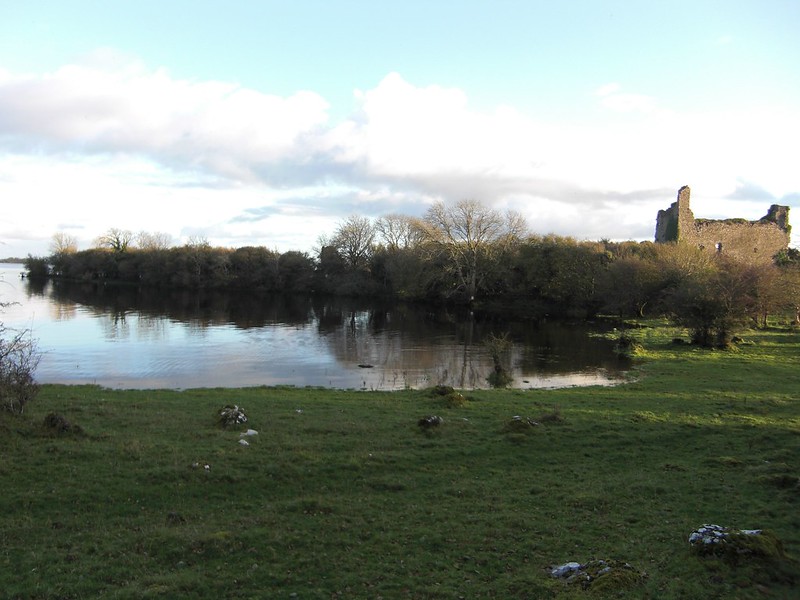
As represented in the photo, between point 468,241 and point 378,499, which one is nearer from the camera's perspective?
point 378,499

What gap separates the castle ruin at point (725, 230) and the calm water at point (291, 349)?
93.1 ft

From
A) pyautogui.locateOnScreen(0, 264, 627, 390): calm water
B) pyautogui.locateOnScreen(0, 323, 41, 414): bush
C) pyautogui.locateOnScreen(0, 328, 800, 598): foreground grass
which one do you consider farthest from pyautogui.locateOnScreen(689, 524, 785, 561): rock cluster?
pyautogui.locateOnScreen(0, 264, 627, 390): calm water

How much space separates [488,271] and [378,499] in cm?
6918

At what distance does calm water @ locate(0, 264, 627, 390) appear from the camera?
28.0m

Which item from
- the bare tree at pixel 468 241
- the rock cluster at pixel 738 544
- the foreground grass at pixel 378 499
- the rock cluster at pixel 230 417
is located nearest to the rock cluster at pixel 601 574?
the foreground grass at pixel 378 499

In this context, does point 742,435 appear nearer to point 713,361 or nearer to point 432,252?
point 713,361

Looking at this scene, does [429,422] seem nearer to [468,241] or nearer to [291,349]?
[291,349]

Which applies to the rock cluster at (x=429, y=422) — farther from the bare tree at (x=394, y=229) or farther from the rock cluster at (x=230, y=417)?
the bare tree at (x=394, y=229)

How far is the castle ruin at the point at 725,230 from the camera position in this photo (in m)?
71.6

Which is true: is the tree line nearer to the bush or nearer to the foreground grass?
the foreground grass

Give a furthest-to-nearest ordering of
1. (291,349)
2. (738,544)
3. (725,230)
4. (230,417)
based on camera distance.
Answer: (725,230) < (291,349) < (230,417) < (738,544)

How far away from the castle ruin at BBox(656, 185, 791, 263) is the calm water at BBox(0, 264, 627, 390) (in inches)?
1118

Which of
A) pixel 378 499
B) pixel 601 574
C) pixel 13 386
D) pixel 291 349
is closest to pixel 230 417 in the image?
pixel 13 386

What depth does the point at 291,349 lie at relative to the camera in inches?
1496
